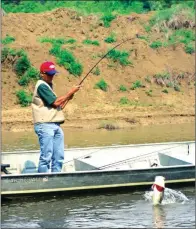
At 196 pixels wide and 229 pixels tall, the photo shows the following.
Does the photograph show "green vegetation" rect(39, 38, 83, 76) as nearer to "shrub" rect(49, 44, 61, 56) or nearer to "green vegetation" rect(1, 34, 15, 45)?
"shrub" rect(49, 44, 61, 56)

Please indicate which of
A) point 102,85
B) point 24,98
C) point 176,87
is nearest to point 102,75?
A: point 102,85

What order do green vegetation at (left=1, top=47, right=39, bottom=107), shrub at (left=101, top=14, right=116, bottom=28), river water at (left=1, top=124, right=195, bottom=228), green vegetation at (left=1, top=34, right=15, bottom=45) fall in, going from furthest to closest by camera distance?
shrub at (left=101, top=14, right=116, bottom=28) → green vegetation at (left=1, top=34, right=15, bottom=45) → green vegetation at (left=1, top=47, right=39, bottom=107) → river water at (left=1, top=124, right=195, bottom=228)

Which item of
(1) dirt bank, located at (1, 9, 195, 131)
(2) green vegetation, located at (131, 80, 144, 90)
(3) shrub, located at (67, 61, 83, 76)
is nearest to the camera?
(1) dirt bank, located at (1, 9, 195, 131)

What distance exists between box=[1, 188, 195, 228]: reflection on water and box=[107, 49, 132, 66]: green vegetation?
45.8 ft

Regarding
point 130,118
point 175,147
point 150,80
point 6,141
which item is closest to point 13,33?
point 150,80

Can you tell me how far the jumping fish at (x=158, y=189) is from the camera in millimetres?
11094

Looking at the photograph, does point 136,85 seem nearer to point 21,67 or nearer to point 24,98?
point 21,67

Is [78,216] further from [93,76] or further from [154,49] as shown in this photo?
[154,49]

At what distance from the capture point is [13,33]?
26359mm

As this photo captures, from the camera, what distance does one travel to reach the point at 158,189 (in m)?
11.1

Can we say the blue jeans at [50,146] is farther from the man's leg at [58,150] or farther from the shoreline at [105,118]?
the shoreline at [105,118]

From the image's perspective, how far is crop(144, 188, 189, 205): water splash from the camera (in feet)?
37.2

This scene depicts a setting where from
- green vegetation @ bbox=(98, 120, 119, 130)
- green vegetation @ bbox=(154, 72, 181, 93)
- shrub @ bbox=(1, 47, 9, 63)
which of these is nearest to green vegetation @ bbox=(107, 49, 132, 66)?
green vegetation @ bbox=(154, 72, 181, 93)

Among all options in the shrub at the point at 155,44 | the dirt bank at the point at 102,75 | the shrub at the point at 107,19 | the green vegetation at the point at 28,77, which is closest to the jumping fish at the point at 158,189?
the dirt bank at the point at 102,75
